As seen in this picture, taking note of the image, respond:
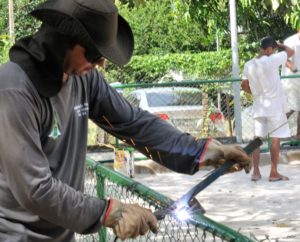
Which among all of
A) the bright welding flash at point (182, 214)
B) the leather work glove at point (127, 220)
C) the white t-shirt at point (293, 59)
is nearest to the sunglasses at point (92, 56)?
the leather work glove at point (127, 220)

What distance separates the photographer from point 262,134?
877 cm

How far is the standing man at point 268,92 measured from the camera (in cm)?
845

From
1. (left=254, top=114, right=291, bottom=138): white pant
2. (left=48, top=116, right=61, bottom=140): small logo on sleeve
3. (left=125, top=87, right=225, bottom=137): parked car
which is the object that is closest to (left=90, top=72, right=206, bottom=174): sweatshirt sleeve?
(left=48, top=116, right=61, bottom=140): small logo on sleeve

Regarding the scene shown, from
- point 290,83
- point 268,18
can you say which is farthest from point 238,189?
point 268,18

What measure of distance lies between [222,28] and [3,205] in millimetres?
12937

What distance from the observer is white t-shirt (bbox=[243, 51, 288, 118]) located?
27.7 feet

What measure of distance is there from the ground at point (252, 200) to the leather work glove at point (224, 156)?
3.07 metres

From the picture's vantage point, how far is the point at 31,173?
2166 mm

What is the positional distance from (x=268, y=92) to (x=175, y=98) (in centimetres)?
222

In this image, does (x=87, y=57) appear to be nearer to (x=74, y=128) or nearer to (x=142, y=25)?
(x=74, y=128)

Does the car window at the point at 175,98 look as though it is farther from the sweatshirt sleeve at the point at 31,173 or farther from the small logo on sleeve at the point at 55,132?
the sweatshirt sleeve at the point at 31,173

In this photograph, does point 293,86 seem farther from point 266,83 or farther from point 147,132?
point 147,132

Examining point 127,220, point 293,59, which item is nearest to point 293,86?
point 293,59

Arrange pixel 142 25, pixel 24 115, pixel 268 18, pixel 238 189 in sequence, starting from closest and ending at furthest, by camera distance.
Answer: pixel 24 115 → pixel 238 189 → pixel 268 18 → pixel 142 25
